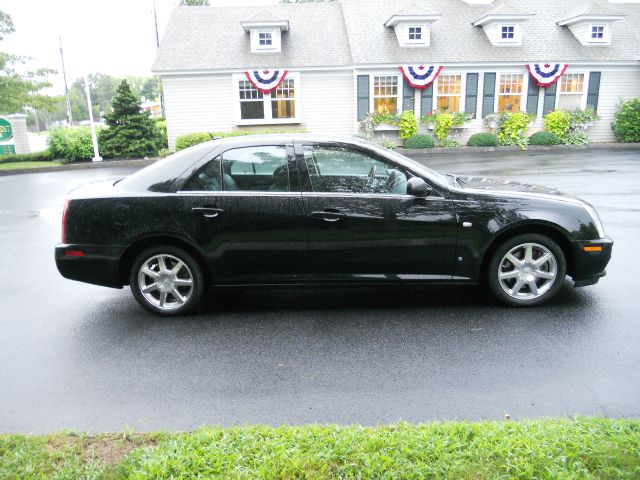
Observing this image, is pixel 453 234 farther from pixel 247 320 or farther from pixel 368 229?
pixel 247 320

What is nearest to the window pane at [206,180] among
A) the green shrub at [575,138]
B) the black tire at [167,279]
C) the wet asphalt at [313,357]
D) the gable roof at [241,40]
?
the black tire at [167,279]

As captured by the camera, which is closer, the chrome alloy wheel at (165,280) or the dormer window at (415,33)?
the chrome alloy wheel at (165,280)

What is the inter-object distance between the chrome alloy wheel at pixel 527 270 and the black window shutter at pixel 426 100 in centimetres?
1897

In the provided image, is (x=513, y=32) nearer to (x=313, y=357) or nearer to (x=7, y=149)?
(x=7, y=149)

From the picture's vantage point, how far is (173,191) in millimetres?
5035

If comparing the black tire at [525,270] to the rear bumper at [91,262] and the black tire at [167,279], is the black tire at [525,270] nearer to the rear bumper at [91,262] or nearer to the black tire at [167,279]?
the black tire at [167,279]

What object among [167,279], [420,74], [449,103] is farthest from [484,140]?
[167,279]

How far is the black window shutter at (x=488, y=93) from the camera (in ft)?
75.7

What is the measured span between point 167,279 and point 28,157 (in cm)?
2068

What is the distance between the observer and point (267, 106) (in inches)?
898

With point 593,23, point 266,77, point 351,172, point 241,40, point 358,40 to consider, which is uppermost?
point 593,23

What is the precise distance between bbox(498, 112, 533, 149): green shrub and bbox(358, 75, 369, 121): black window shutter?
5792 mm

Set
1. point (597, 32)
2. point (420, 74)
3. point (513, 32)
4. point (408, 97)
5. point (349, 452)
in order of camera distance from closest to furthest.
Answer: point (349, 452) → point (420, 74) → point (408, 97) → point (513, 32) → point (597, 32)

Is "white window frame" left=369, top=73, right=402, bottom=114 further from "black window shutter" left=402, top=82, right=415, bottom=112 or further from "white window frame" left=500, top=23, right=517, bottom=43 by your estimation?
"white window frame" left=500, top=23, right=517, bottom=43
